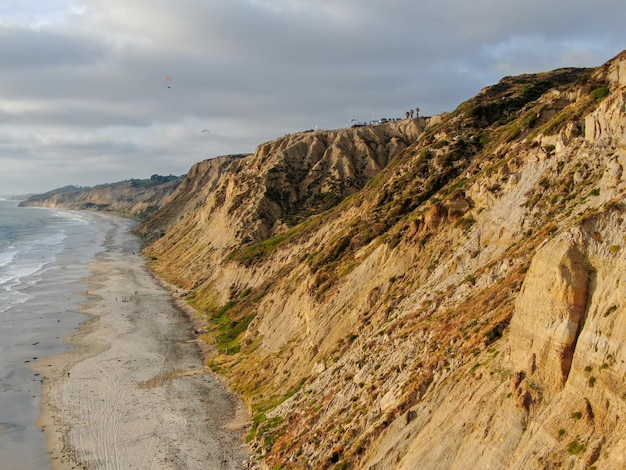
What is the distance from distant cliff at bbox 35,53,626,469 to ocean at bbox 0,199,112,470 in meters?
13.7

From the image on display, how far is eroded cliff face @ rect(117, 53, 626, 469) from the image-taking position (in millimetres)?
17219

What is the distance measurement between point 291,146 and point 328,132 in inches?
391

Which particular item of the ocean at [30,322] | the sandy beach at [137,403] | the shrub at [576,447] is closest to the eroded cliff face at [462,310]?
the shrub at [576,447]

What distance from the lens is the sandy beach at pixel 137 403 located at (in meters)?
30.8

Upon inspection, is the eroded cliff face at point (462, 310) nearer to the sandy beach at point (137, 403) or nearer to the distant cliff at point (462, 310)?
the distant cliff at point (462, 310)

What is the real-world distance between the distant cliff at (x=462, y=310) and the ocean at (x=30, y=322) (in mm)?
13703

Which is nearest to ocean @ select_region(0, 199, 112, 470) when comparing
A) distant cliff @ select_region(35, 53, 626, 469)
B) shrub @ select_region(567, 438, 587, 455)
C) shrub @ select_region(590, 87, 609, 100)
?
distant cliff @ select_region(35, 53, 626, 469)

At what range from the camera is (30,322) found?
194 ft

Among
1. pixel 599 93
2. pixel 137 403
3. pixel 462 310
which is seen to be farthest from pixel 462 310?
pixel 137 403

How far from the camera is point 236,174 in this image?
106250 mm

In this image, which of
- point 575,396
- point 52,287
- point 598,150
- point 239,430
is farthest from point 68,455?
point 52,287

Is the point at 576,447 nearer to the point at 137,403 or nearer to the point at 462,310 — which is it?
the point at 462,310

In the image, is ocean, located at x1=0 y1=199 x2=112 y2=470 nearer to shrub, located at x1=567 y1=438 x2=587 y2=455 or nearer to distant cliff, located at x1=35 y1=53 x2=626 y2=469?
distant cliff, located at x1=35 y1=53 x2=626 y2=469

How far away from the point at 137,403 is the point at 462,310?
24.3m
